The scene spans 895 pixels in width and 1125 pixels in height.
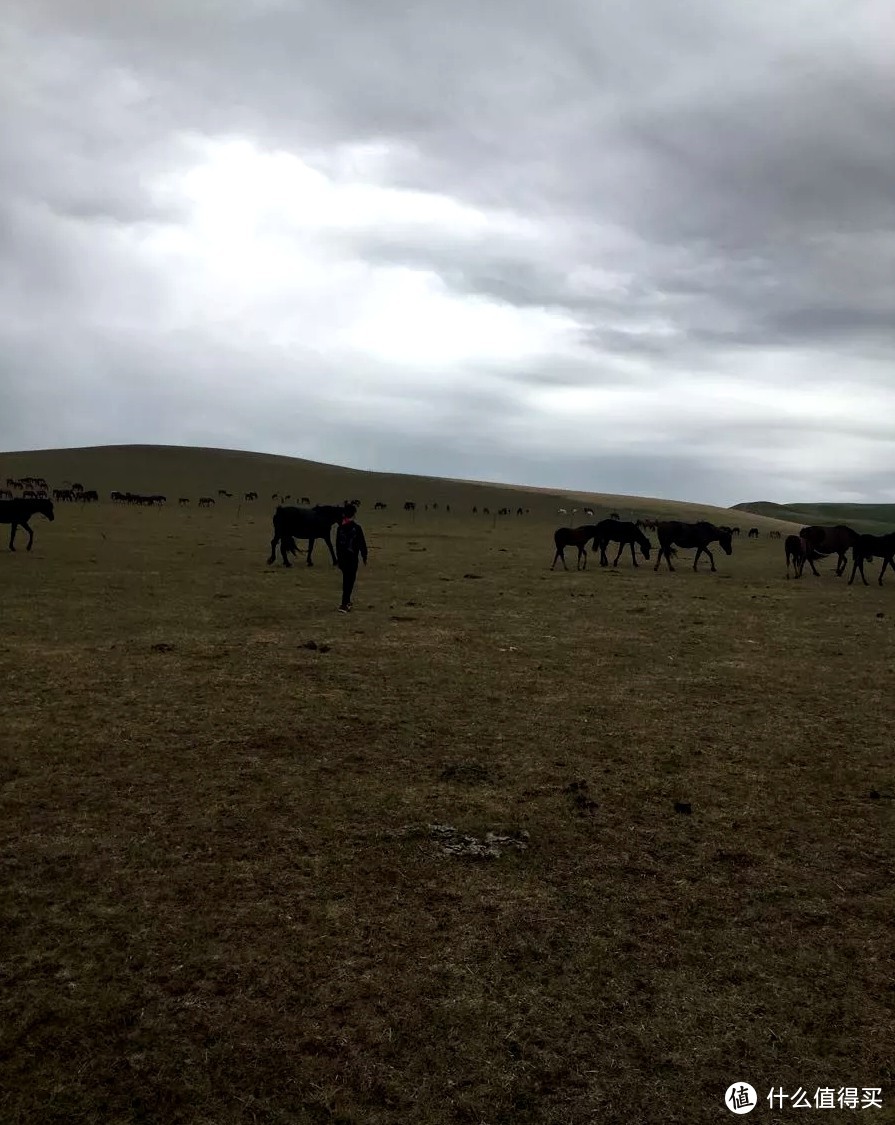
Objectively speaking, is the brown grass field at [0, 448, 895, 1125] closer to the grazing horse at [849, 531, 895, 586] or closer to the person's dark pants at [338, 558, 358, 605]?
the person's dark pants at [338, 558, 358, 605]

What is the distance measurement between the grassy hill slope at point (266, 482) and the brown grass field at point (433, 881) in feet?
186

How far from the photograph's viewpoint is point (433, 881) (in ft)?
17.9

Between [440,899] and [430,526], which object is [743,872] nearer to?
[440,899]

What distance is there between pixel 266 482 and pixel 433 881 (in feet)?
269

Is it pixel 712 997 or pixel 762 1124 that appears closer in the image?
pixel 762 1124

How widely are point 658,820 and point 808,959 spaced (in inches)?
A: 78.2

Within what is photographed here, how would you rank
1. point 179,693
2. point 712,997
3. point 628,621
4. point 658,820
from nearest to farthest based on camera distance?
point 712,997, point 658,820, point 179,693, point 628,621

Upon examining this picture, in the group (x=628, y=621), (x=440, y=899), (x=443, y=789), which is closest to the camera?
(x=440, y=899)

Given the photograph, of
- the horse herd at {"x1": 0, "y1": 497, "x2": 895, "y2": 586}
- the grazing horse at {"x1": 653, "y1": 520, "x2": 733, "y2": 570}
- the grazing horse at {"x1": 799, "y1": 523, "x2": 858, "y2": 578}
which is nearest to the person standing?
the horse herd at {"x1": 0, "y1": 497, "x2": 895, "y2": 586}

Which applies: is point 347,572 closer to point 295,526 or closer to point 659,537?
point 295,526

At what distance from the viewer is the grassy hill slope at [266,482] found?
77.7 m

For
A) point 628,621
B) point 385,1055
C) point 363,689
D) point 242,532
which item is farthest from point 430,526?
point 385,1055

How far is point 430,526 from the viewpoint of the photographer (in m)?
52.5

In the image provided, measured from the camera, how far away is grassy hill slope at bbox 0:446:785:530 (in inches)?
3059
